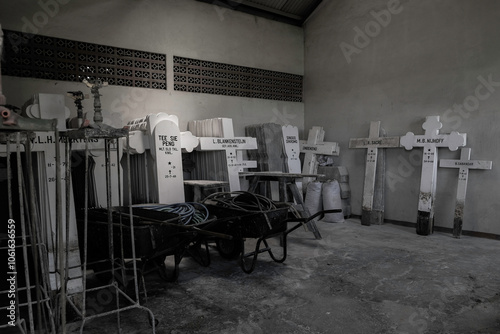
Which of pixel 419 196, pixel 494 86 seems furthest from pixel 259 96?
pixel 494 86

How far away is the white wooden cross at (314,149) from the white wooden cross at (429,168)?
1.49m

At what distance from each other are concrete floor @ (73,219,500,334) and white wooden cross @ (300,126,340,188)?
2.10 m

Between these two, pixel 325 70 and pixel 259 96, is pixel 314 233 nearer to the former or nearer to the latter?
pixel 259 96

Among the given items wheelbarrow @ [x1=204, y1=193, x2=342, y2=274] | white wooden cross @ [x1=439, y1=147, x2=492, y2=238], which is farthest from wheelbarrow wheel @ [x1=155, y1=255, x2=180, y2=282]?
white wooden cross @ [x1=439, y1=147, x2=492, y2=238]

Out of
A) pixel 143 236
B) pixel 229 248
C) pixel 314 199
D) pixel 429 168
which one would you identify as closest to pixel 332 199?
pixel 314 199

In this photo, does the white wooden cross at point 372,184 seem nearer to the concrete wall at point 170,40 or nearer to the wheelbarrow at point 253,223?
the concrete wall at point 170,40

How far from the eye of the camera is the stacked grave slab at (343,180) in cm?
598

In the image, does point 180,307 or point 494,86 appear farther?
point 494,86

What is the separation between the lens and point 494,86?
4418mm

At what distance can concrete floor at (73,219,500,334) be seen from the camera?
7.89 feet

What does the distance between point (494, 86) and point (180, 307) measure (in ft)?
14.8

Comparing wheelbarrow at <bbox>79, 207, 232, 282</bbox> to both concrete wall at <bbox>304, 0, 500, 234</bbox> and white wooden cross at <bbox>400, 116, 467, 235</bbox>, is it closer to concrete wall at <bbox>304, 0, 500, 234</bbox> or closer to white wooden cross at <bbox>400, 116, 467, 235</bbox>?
white wooden cross at <bbox>400, 116, 467, 235</bbox>

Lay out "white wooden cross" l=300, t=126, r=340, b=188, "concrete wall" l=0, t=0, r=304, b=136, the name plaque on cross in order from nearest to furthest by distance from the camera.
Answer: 1. "concrete wall" l=0, t=0, r=304, b=136
2. the name plaque on cross
3. "white wooden cross" l=300, t=126, r=340, b=188

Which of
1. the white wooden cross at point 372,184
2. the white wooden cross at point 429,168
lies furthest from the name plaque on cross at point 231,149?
the white wooden cross at point 429,168
